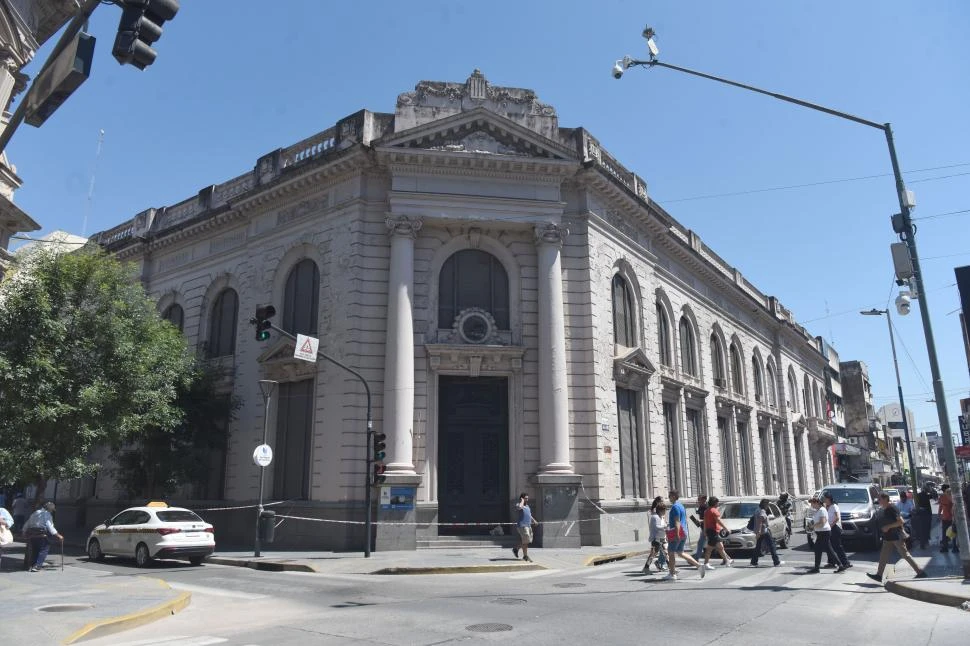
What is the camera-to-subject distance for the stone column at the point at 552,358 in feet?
70.1

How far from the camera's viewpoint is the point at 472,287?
76.1 feet

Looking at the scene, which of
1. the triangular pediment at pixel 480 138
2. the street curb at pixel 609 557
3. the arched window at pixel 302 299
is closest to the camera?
the street curb at pixel 609 557

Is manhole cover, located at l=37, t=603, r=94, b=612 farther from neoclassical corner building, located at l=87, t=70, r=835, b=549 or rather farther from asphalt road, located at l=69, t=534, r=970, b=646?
neoclassical corner building, located at l=87, t=70, r=835, b=549

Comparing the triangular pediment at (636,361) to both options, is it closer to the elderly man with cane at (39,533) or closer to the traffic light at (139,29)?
the elderly man with cane at (39,533)

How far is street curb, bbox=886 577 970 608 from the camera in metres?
10.9

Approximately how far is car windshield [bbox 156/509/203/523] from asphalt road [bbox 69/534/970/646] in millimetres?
2762

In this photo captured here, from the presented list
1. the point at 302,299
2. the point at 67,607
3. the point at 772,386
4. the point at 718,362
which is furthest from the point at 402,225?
the point at 772,386

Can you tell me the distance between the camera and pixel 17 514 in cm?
2694

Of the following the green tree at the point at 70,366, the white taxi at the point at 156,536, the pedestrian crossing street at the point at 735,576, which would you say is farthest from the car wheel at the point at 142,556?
the pedestrian crossing street at the point at 735,576

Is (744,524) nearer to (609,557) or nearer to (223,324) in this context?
(609,557)

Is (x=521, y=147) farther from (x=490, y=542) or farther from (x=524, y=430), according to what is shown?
(x=490, y=542)

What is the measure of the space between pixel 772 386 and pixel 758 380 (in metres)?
3.49

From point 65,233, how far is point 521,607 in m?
45.0

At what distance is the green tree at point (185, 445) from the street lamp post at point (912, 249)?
697 inches
